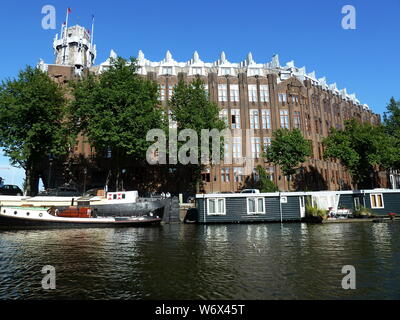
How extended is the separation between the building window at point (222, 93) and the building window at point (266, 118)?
26.2ft

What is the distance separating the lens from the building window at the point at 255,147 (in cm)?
5766

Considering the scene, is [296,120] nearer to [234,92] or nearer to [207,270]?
[234,92]

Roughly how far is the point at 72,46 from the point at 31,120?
2994 inches

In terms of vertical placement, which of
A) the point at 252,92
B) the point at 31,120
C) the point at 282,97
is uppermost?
the point at 252,92

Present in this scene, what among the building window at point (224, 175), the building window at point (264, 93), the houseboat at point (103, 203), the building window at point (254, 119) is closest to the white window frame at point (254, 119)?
the building window at point (254, 119)

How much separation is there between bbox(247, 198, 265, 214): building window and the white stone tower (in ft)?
302

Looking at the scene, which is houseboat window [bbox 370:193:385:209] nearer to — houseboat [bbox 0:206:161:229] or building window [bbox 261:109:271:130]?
building window [bbox 261:109:271:130]

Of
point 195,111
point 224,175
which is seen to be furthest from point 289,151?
point 195,111

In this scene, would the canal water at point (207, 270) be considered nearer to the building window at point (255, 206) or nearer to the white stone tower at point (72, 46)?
the building window at point (255, 206)

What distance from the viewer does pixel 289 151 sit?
44812mm

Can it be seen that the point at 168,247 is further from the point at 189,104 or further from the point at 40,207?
the point at 189,104

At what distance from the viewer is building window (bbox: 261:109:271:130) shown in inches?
2350

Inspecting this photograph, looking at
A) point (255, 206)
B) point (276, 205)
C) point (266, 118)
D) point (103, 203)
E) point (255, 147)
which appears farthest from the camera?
point (266, 118)
